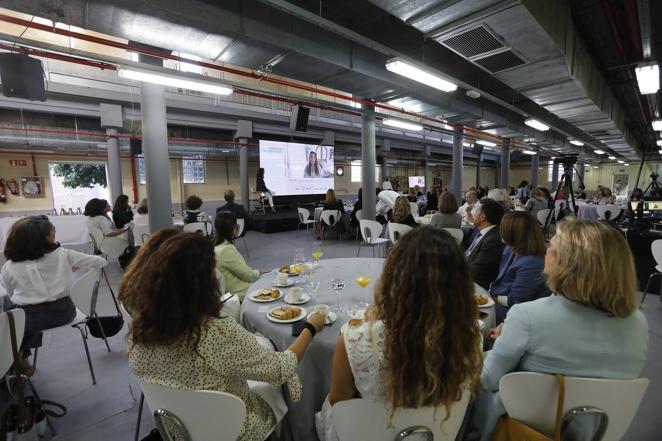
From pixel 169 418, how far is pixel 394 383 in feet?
2.69

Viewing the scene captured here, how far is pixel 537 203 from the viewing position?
7.24 meters

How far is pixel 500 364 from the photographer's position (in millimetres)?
1233

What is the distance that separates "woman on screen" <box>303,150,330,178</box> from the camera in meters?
11.0

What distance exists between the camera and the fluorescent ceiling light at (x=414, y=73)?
3889 mm

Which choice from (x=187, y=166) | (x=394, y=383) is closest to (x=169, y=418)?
(x=394, y=383)

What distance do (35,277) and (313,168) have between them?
936 cm

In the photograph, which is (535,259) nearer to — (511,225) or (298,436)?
(511,225)

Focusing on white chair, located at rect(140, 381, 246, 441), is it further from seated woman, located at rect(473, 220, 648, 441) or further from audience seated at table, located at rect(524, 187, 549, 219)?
audience seated at table, located at rect(524, 187, 549, 219)

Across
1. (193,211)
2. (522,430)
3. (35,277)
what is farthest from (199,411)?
(193,211)

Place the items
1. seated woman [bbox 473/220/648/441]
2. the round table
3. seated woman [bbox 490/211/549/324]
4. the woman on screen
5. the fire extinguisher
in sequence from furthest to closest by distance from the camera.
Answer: the woman on screen < the fire extinguisher < seated woman [bbox 490/211/549/324] < the round table < seated woman [bbox 473/220/648/441]

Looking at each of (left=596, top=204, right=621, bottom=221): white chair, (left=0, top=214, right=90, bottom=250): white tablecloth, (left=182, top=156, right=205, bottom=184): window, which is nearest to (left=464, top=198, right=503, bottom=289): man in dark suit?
(left=596, top=204, right=621, bottom=221): white chair

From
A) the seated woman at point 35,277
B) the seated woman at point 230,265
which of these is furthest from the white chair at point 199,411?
the seated woman at point 35,277

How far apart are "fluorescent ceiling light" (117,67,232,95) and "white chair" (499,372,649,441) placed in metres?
4.37

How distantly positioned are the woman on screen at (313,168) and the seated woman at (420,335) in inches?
401
